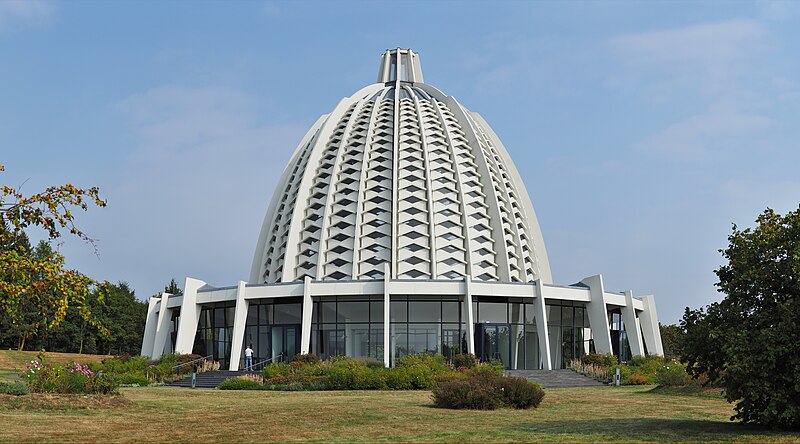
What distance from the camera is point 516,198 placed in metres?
59.8

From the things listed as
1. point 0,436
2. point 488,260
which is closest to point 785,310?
point 0,436

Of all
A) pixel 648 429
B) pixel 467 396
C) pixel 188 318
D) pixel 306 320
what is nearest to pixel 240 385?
pixel 306 320

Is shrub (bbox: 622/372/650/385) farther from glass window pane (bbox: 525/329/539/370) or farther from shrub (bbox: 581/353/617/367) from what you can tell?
glass window pane (bbox: 525/329/539/370)

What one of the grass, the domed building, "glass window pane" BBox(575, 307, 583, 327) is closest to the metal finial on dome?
the domed building

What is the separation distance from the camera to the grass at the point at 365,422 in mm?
13602

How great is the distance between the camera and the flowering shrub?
20750 millimetres

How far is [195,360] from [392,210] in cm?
1689

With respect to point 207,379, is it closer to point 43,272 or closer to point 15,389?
point 15,389

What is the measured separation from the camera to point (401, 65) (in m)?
68.1

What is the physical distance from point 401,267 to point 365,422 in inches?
1362

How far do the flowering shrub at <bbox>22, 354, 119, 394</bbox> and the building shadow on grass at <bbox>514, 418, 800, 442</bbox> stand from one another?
11.4m

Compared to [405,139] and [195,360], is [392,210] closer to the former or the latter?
[405,139]

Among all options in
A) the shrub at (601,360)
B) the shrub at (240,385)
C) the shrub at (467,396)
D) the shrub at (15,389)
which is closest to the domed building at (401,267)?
the shrub at (601,360)

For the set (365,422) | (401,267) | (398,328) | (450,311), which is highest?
(401,267)
